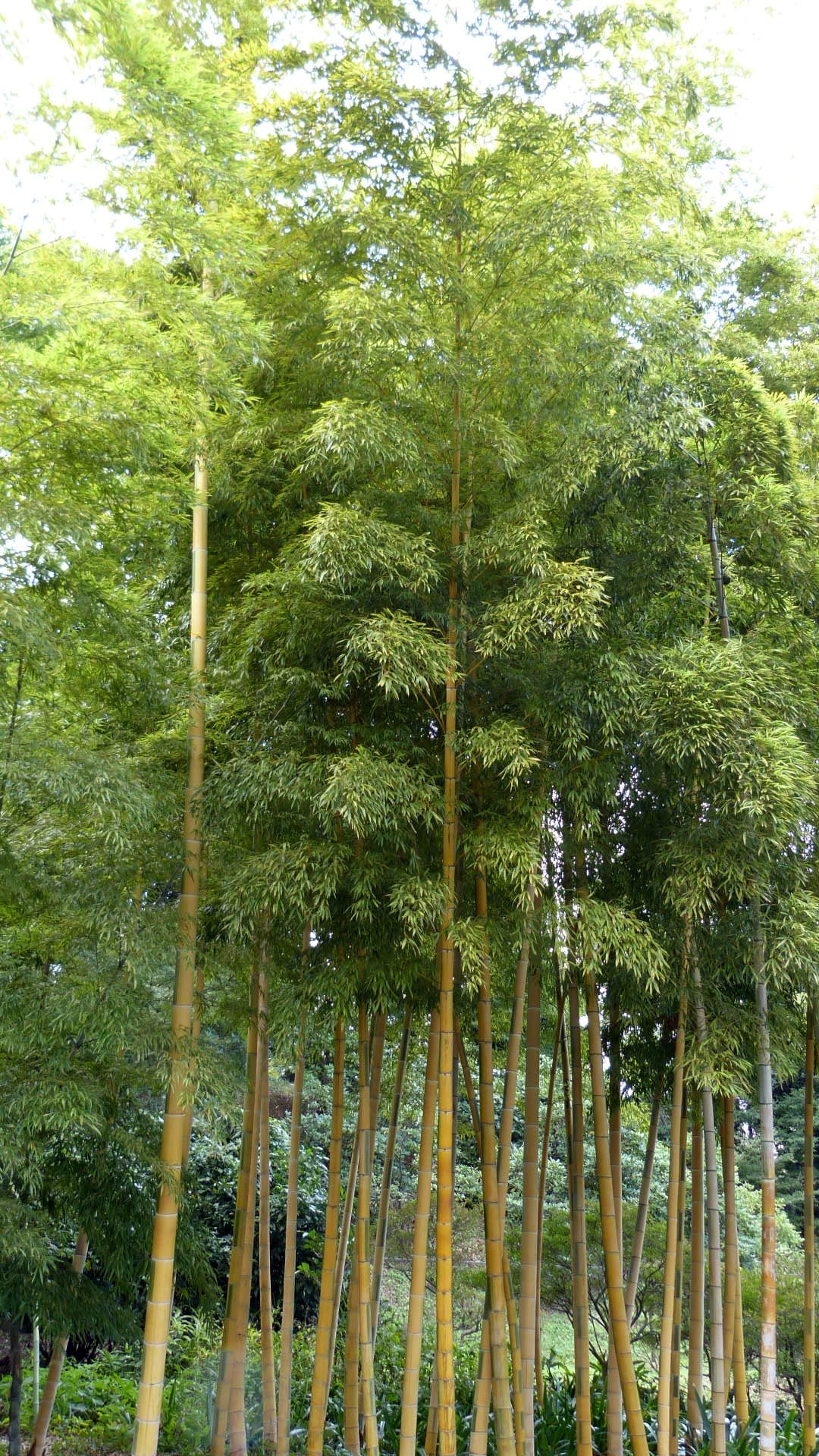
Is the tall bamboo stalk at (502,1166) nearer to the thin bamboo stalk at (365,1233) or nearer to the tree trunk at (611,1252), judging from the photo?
the tree trunk at (611,1252)

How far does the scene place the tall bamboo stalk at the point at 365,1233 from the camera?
4555 mm

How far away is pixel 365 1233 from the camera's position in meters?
4.53

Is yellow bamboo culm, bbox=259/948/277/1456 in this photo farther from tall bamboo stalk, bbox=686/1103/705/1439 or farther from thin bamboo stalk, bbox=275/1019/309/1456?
tall bamboo stalk, bbox=686/1103/705/1439

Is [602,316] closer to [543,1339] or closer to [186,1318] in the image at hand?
[186,1318]

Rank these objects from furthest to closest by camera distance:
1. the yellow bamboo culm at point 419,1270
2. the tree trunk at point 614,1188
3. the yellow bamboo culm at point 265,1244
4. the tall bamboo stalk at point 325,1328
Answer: the yellow bamboo culm at point 265,1244
the tree trunk at point 614,1188
the yellow bamboo culm at point 419,1270
the tall bamboo stalk at point 325,1328

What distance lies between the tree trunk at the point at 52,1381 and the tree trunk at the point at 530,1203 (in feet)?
6.74

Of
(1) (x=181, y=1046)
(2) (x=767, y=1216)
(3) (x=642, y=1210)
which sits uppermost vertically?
(1) (x=181, y=1046)

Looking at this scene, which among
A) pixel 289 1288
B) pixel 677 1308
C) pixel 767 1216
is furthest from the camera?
pixel 289 1288

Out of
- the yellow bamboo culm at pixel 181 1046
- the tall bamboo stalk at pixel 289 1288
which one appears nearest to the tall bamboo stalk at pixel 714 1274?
the tall bamboo stalk at pixel 289 1288

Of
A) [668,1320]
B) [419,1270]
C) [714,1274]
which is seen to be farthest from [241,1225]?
[714,1274]

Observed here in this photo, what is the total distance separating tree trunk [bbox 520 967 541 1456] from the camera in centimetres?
484

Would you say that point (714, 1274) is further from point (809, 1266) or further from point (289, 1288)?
point (289, 1288)

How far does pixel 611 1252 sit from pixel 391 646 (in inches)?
112

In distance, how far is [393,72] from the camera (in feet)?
14.3
